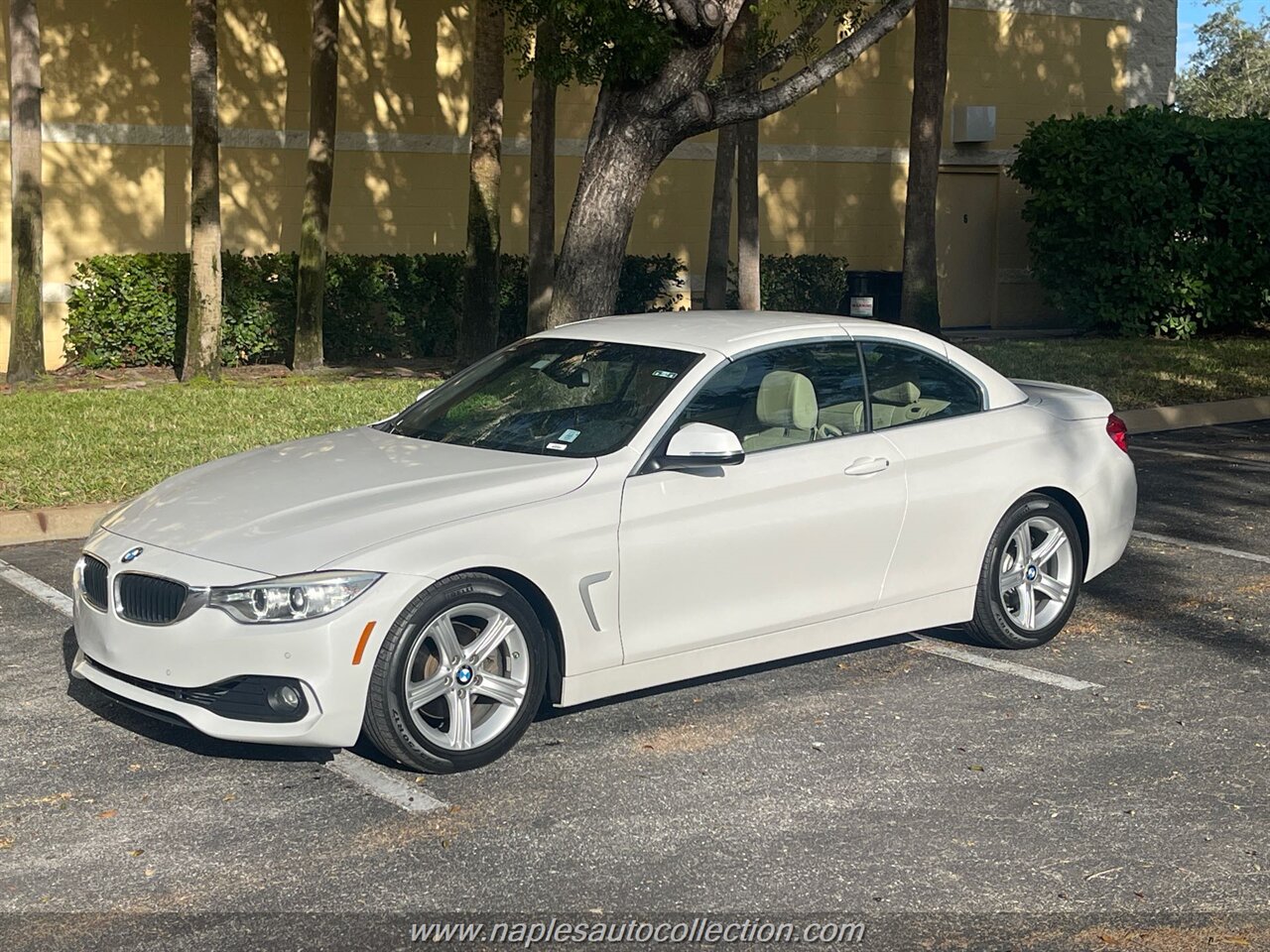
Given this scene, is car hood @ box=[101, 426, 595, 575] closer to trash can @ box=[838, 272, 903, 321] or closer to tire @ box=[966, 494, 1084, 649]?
tire @ box=[966, 494, 1084, 649]

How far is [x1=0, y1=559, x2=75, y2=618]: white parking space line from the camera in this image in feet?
26.5

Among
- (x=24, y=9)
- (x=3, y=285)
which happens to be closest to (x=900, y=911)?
(x=24, y=9)

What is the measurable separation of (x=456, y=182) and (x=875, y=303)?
653 centimetres

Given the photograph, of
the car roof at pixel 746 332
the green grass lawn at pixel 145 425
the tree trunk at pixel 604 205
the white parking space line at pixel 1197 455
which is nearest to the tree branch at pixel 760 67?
the tree trunk at pixel 604 205

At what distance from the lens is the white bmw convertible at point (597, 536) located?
213 inches

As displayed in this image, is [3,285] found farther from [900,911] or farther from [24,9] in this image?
[900,911]

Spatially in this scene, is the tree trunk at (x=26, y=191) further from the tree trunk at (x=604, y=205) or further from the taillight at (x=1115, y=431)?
the taillight at (x=1115, y=431)

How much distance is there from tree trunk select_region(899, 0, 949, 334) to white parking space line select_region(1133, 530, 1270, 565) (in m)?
10.3

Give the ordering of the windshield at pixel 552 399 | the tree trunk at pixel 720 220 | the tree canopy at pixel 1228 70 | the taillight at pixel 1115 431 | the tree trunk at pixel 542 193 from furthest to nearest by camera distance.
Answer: the tree canopy at pixel 1228 70
the tree trunk at pixel 720 220
the tree trunk at pixel 542 193
the taillight at pixel 1115 431
the windshield at pixel 552 399

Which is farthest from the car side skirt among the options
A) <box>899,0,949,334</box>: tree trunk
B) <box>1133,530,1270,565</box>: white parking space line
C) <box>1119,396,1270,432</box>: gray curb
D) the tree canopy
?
the tree canopy

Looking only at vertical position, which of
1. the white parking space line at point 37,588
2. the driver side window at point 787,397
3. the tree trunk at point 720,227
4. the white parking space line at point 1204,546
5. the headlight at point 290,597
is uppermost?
the tree trunk at point 720,227

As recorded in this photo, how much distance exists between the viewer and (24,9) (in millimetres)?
15602

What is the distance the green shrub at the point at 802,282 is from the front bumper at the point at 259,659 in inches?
700

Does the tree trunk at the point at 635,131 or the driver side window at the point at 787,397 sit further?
the tree trunk at the point at 635,131
